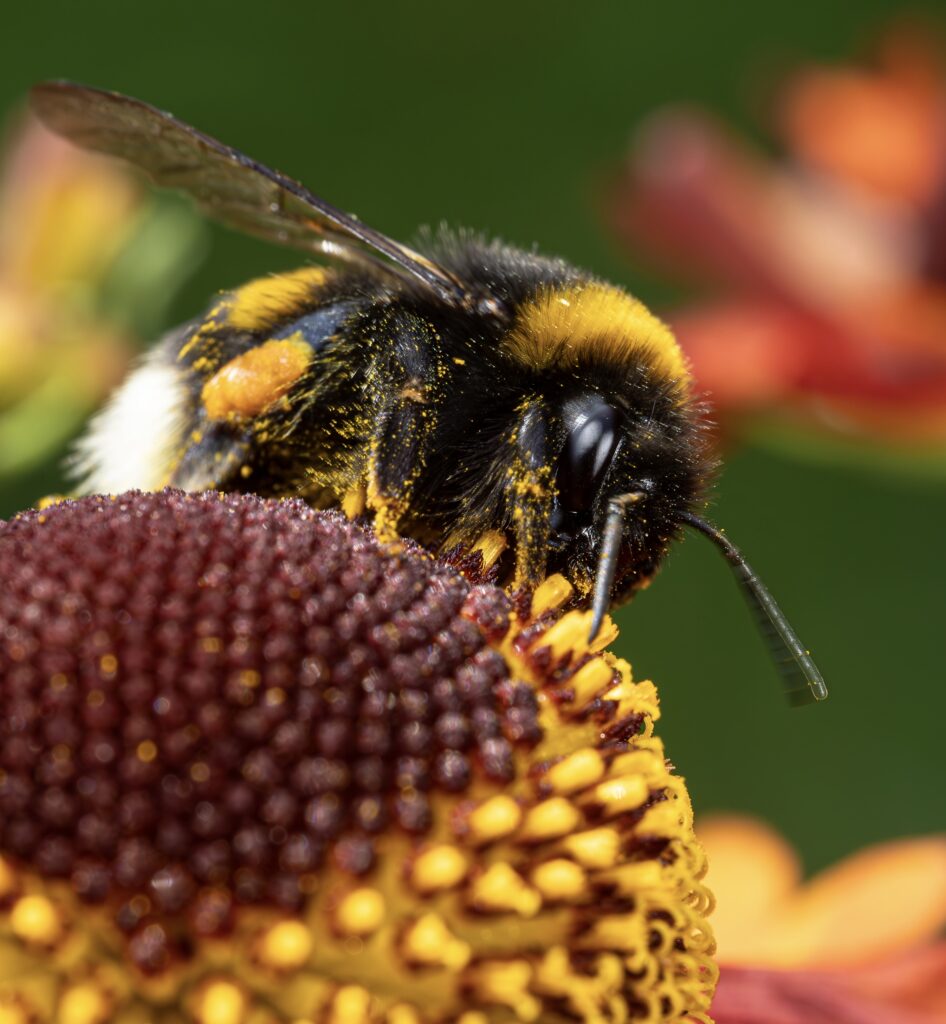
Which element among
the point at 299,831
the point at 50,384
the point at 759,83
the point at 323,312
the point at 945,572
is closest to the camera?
the point at 299,831

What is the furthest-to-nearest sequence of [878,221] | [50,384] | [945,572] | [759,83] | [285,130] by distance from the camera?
1. [285,130]
2. [945,572]
3. [759,83]
4. [878,221]
5. [50,384]

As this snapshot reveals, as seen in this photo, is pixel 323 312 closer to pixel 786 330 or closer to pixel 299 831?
pixel 299 831

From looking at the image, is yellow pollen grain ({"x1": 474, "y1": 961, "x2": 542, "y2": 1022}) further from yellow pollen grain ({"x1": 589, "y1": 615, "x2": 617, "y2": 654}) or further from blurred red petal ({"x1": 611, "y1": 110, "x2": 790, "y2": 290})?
blurred red petal ({"x1": 611, "y1": 110, "x2": 790, "y2": 290})

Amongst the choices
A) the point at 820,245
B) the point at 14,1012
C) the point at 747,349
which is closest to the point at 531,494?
the point at 14,1012

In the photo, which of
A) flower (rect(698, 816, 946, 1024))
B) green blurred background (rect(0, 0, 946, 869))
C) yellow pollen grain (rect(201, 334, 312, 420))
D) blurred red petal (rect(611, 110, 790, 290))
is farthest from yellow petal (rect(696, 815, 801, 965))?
green blurred background (rect(0, 0, 946, 869))

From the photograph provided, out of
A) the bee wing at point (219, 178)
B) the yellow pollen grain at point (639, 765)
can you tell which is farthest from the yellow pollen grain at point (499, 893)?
the bee wing at point (219, 178)

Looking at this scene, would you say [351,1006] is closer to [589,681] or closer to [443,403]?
[589,681]

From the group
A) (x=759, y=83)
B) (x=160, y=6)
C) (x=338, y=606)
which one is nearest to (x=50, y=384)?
(x=338, y=606)
